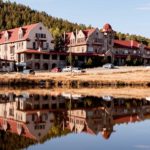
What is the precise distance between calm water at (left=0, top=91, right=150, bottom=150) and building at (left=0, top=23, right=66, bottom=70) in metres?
67.7

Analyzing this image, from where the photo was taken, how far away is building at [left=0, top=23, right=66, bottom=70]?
109m

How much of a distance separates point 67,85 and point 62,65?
1523 inches

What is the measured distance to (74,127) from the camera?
27094mm

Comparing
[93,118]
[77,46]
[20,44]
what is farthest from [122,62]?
[93,118]

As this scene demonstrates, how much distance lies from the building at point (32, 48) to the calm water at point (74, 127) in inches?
2666

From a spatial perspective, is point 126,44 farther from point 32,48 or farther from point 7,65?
point 7,65

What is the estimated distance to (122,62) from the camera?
421 ft

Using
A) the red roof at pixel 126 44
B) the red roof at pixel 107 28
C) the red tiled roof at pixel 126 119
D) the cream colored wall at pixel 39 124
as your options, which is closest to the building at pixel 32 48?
the red roof at pixel 107 28

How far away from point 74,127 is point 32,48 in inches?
3492

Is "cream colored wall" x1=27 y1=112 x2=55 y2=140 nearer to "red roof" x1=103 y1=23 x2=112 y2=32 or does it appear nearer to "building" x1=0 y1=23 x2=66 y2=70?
"building" x1=0 y1=23 x2=66 y2=70

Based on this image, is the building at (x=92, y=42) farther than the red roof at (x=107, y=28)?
No

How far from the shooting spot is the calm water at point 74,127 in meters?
21.5

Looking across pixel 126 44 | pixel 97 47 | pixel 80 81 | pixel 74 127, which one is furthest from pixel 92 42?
pixel 74 127

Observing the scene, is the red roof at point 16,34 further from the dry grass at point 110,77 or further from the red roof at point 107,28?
the dry grass at point 110,77
